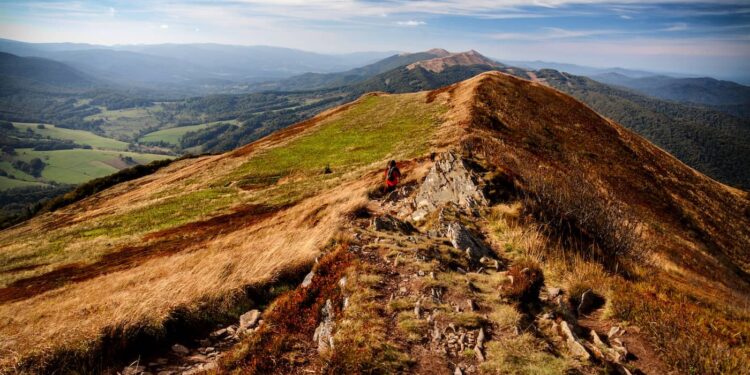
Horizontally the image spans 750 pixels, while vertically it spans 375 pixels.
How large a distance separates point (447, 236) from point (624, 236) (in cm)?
880

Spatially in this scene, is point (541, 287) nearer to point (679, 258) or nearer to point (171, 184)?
point (679, 258)

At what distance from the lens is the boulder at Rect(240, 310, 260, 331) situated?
33.7 feet

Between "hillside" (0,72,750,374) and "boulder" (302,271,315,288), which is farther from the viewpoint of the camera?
"boulder" (302,271,315,288)

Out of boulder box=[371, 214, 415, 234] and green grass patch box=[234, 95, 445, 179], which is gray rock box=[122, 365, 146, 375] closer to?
boulder box=[371, 214, 415, 234]

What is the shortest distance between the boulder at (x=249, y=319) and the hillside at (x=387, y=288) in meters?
0.04

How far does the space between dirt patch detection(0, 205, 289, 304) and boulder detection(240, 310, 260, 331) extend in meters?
13.3

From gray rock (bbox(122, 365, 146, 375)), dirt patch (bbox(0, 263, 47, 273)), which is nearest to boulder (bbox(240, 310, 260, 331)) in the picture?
gray rock (bbox(122, 365, 146, 375))

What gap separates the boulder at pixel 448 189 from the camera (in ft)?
56.9

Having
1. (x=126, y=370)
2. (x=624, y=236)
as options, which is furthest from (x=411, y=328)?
(x=624, y=236)

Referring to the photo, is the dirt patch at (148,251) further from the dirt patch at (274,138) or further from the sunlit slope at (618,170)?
the dirt patch at (274,138)

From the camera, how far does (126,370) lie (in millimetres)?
8594

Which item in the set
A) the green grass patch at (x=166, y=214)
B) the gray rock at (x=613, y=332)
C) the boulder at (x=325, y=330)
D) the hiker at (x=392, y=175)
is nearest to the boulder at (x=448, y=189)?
the hiker at (x=392, y=175)

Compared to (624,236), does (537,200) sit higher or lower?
higher

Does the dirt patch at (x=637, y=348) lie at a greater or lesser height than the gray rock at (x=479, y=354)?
lesser
